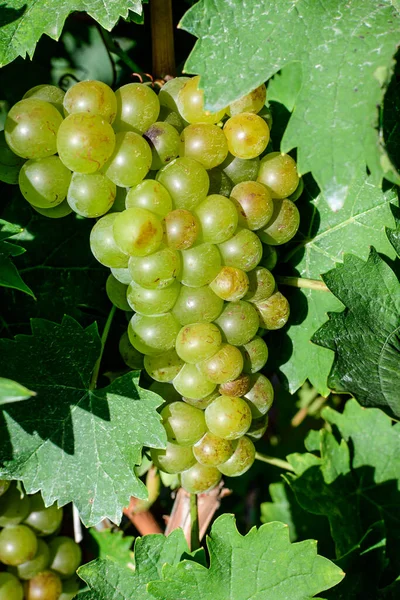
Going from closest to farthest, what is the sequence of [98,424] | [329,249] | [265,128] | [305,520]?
[265,128] → [98,424] → [329,249] → [305,520]

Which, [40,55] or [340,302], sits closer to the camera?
[340,302]

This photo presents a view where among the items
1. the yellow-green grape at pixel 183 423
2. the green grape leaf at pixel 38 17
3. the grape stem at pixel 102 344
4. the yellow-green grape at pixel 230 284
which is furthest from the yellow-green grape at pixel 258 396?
the green grape leaf at pixel 38 17

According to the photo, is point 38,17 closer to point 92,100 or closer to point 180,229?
point 92,100

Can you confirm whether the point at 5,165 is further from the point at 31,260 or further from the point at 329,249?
the point at 329,249

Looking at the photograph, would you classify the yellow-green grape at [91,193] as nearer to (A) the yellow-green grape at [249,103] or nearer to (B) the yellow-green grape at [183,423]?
(A) the yellow-green grape at [249,103]

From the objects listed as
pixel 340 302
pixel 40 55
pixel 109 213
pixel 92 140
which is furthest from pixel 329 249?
pixel 40 55

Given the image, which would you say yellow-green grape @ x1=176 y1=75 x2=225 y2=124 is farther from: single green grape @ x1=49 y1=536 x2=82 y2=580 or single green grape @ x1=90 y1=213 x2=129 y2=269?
single green grape @ x1=49 y1=536 x2=82 y2=580

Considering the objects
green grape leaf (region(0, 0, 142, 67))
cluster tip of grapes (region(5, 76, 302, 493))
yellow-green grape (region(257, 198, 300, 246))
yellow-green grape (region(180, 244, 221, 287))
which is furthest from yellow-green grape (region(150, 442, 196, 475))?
green grape leaf (region(0, 0, 142, 67))
